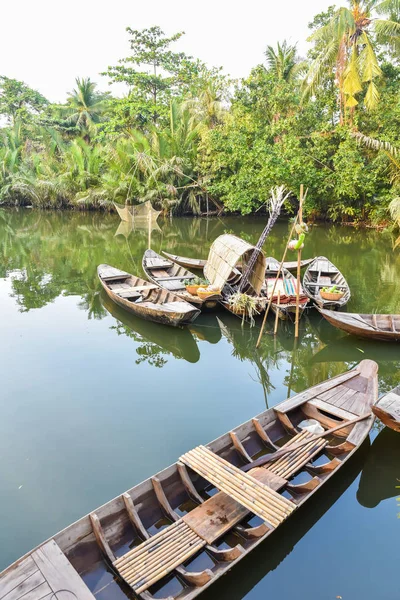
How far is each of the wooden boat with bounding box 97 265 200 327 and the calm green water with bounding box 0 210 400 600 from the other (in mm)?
403

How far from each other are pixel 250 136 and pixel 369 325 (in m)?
15.1

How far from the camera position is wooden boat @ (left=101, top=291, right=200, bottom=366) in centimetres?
757

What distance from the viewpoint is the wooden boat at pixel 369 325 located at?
281 inches

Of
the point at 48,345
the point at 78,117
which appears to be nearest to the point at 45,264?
the point at 48,345

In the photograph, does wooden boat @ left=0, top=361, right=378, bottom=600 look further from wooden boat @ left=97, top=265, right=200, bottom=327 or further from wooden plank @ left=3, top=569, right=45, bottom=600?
wooden boat @ left=97, top=265, right=200, bottom=327

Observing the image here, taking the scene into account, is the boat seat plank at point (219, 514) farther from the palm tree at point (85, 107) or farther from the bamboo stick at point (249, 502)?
the palm tree at point (85, 107)

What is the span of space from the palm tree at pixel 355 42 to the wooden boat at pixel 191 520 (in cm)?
1573

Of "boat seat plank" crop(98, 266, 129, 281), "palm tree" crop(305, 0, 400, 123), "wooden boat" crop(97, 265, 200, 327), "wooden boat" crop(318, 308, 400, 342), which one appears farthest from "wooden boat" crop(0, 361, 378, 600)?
"palm tree" crop(305, 0, 400, 123)

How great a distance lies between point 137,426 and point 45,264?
10091mm

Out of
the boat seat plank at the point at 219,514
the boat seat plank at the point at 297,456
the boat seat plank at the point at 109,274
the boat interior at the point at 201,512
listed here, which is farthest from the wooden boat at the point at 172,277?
the boat seat plank at the point at 219,514

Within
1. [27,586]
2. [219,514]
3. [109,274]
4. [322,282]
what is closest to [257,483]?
[219,514]

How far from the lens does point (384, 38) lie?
16938mm

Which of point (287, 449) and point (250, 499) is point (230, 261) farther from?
point (250, 499)

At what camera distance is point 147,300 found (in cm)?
925
